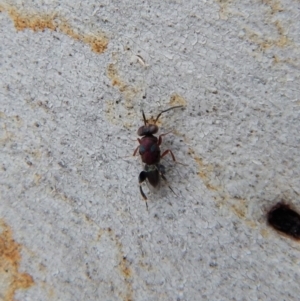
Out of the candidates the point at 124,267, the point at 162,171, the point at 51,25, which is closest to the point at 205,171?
the point at 162,171

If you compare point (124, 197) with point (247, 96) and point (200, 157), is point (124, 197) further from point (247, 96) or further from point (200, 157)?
point (247, 96)

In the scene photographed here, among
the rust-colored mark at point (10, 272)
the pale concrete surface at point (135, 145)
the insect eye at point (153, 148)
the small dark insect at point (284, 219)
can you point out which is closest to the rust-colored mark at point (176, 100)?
the pale concrete surface at point (135, 145)

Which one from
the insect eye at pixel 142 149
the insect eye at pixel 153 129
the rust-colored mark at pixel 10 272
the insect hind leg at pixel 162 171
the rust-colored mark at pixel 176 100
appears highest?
the rust-colored mark at pixel 176 100

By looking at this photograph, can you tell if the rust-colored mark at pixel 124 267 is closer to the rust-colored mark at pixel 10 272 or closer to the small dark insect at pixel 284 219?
the rust-colored mark at pixel 10 272

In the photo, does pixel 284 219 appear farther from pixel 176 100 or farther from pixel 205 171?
pixel 176 100

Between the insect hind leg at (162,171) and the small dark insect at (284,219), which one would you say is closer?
the small dark insect at (284,219)
